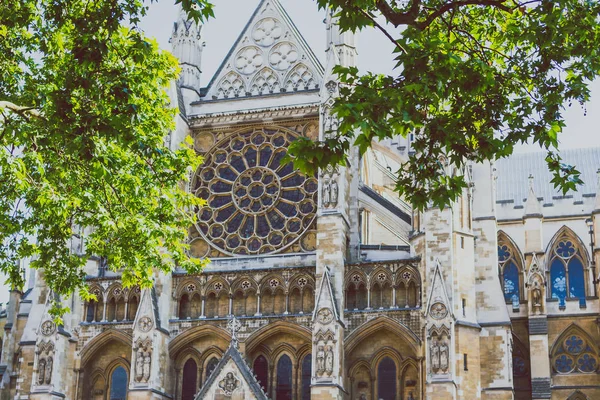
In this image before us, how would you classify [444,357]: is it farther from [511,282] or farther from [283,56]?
[283,56]

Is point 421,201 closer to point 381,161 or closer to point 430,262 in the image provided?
point 430,262

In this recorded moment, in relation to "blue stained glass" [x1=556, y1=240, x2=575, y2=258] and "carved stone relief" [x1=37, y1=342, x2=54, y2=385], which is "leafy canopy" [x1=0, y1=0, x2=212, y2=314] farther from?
"blue stained glass" [x1=556, y1=240, x2=575, y2=258]

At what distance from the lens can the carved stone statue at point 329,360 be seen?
2783 cm

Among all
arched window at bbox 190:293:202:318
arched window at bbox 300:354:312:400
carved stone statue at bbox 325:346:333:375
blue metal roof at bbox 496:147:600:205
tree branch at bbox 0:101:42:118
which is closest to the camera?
tree branch at bbox 0:101:42:118

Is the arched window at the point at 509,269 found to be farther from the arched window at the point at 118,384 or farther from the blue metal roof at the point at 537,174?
the arched window at the point at 118,384

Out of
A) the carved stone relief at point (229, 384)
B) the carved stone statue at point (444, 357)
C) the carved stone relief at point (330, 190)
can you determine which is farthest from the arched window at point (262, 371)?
the carved stone statue at point (444, 357)

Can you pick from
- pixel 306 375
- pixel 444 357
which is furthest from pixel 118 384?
pixel 444 357

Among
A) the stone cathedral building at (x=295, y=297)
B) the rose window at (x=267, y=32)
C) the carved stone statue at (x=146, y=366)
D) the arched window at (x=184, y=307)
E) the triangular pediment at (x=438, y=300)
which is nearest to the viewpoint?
the triangular pediment at (x=438, y=300)

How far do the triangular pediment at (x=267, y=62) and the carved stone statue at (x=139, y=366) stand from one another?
33.9 feet

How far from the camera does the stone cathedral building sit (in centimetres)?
2859

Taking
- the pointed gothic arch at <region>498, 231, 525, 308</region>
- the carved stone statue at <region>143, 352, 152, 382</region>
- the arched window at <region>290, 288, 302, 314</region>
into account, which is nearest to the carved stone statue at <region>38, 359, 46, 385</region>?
the carved stone statue at <region>143, 352, 152, 382</region>

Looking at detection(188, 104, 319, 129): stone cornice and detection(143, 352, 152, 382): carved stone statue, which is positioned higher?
detection(188, 104, 319, 129): stone cornice

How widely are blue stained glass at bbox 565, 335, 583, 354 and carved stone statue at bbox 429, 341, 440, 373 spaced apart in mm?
11048

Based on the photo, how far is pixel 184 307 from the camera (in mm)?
31297
